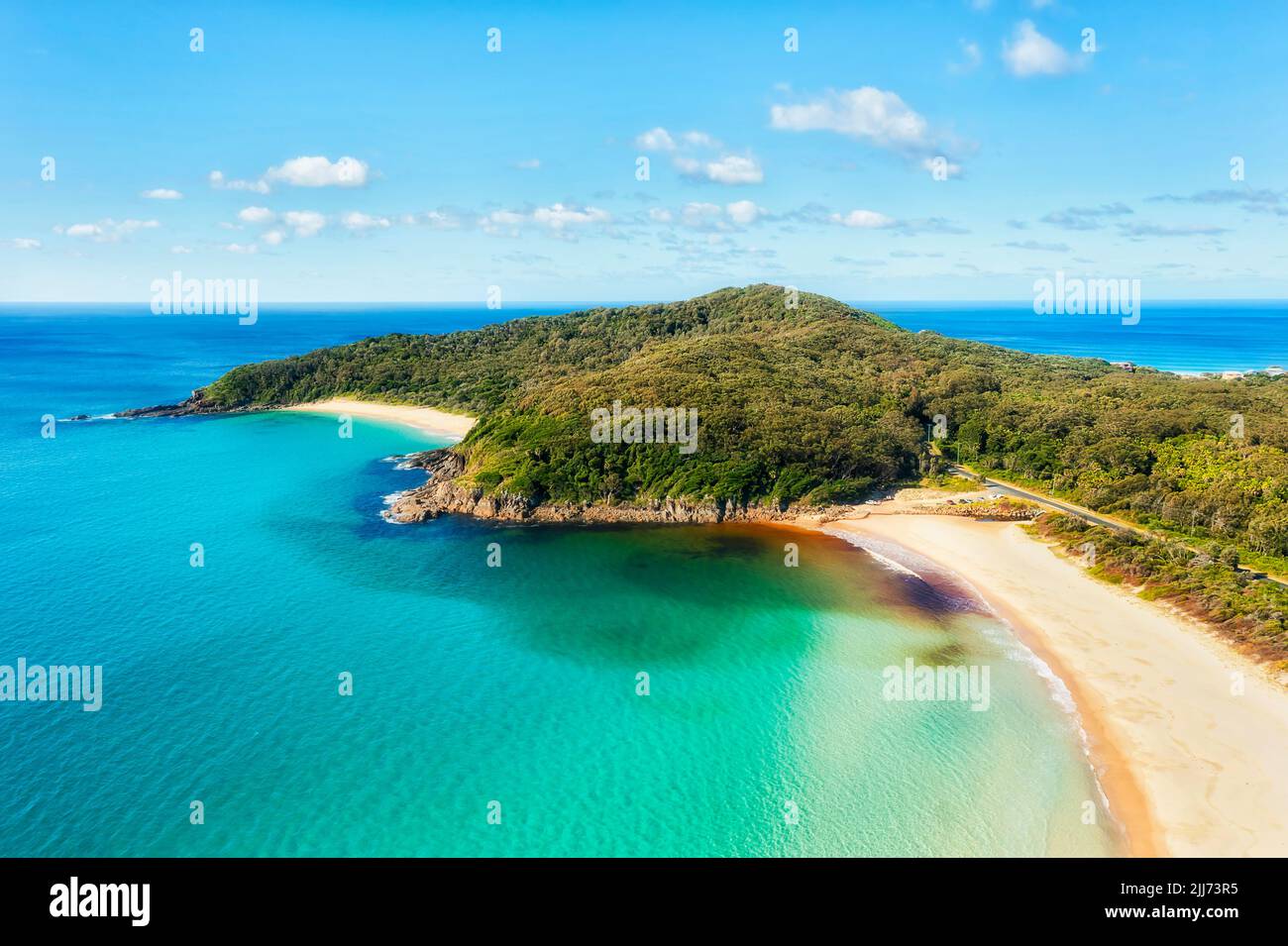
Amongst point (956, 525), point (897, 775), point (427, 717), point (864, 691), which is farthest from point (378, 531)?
point (956, 525)

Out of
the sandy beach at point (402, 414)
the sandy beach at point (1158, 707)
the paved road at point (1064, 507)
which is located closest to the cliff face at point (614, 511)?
the sandy beach at point (1158, 707)

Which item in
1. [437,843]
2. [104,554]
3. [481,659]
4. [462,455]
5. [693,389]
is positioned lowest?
[437,843]

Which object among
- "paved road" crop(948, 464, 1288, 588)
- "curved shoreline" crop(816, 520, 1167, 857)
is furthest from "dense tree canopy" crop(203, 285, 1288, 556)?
→ "curved shoreline" crop(816, 520, 1167, 857)

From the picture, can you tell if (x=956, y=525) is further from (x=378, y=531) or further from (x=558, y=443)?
(x=378, y=531)

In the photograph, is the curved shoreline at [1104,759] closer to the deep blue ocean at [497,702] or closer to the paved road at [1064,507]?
the deep blue ocean at [497,702]

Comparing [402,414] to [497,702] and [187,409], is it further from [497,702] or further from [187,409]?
[497,702]

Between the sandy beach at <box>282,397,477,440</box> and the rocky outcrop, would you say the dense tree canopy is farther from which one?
the rocky outcrop

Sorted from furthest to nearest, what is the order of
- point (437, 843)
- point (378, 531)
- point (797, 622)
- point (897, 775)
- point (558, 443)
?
point (558, 443) → point (378, 531) → point (797, 622) → point (897, 775) → point (437, 843)
